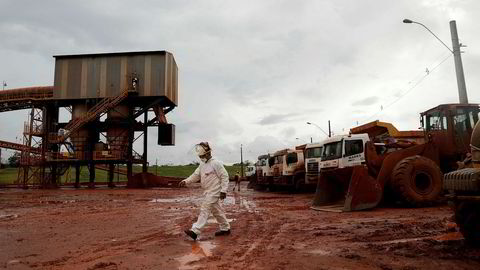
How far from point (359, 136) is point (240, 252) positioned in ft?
45.0

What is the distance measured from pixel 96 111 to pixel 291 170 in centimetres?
2413

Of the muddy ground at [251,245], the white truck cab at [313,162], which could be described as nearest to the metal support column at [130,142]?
the white truck cab at [313,162]

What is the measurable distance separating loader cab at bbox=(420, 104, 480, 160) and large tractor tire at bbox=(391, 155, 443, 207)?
1.16 metres

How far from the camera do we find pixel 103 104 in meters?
43.2

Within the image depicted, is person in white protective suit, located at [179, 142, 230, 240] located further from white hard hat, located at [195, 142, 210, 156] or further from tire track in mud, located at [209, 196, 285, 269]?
→ tire track in mud, located at [209, 196, 285, 269]

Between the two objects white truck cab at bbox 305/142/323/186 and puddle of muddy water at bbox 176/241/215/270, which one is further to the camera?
white truck cab at bbox 305/142/323/186

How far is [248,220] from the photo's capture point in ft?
37.9

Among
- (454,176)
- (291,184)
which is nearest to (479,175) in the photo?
(454,176)

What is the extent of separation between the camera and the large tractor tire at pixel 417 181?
1345 centimetres

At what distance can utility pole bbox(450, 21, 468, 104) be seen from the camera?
19391 mm

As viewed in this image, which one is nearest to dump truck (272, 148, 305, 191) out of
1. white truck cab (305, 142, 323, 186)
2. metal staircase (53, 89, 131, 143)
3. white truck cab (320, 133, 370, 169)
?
white truck cab (305, 142, 323, 186)

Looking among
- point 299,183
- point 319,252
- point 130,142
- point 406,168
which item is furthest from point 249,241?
point 130,142

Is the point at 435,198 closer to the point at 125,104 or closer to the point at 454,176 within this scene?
the point at 454,176

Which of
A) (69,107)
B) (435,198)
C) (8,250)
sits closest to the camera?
(8,250)
